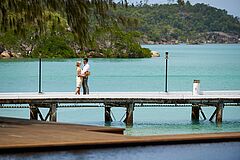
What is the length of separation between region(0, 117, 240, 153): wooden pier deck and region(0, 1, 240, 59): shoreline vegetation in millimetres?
1699

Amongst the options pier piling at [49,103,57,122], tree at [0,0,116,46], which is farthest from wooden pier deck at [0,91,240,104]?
tree at [0,0,116,46]

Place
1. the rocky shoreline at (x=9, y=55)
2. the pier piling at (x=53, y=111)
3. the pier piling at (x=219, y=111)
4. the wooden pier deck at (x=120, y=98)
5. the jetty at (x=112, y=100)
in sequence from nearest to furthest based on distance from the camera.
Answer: the wooden pier deck at (x=120, y=98) → the jetty at (x=112, y=100) → the pier piling at (x=53, y=111) → the pier piling at (x=219, y=111) → the rocky shoreline at (x=9, y=55)

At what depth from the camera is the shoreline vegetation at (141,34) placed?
1279 cm

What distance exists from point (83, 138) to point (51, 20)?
320 centimetres

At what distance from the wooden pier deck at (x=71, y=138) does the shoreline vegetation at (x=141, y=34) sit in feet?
5.57

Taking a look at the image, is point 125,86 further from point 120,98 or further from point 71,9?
point 71,9

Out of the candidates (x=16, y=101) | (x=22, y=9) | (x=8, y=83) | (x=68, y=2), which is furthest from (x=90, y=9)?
(x=8, y=83)

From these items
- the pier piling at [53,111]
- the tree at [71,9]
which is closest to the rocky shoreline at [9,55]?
the pier piling at [53,111]

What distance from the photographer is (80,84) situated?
22.3 m

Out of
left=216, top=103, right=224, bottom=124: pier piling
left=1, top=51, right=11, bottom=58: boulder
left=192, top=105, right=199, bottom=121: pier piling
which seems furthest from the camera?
left=1, top=51, right=11, bottom=58: boulder

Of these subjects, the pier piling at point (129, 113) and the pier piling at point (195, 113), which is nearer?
the pier piling at point (129, 113)

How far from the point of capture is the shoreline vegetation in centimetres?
1279

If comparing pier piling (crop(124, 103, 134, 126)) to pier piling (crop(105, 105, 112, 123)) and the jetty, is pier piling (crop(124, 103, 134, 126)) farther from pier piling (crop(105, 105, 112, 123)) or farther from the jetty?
pier piling (crop(105, 105, 112, 123))

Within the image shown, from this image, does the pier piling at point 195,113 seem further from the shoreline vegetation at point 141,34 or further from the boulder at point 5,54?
the boulder at point 5,54
